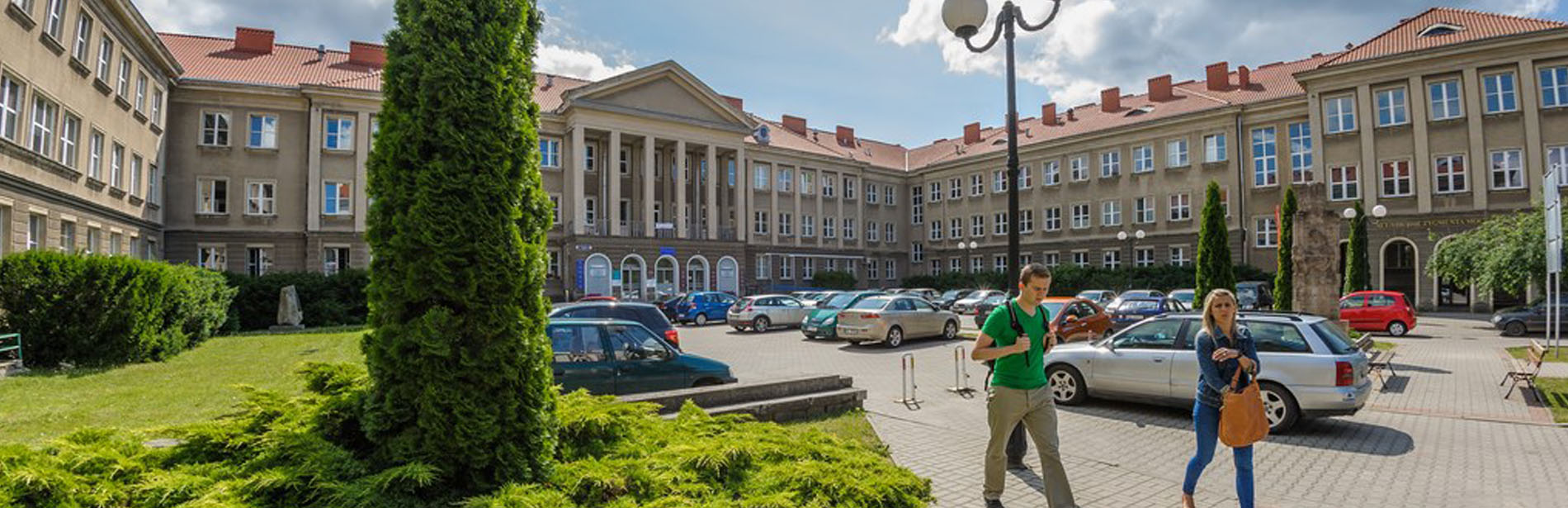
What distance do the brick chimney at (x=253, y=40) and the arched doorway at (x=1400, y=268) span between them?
58.8 m

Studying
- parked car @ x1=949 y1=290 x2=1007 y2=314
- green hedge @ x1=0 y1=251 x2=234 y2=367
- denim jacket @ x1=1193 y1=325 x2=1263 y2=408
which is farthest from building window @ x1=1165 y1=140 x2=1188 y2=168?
green hedge @ x1=0 y1=251 x2=234 y2=367

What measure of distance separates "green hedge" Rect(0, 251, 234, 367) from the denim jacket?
17.3m

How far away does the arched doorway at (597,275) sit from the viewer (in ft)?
130

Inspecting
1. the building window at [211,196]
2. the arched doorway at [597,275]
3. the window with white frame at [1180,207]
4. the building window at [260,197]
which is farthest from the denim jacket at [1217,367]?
the window with white frame at [1180,207]

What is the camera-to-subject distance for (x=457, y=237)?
158 inches

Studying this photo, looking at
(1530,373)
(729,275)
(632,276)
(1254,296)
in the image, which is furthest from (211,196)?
(1254,296)

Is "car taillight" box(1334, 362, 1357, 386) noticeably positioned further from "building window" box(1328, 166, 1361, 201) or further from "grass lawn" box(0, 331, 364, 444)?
"building window" box(1328, 166, 1361, 201)

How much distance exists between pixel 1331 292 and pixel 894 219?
43454 millimetres

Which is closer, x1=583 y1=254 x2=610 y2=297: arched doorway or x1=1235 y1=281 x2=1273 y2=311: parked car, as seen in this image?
x1=1235 y1=281 x2=1273 y2=311: parked car

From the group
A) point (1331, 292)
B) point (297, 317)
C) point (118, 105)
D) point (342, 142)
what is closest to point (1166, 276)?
point (1331, 292)

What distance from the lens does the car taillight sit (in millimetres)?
8102

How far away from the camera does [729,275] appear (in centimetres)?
4591

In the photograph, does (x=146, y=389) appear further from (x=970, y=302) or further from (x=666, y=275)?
(x=666, y=275)

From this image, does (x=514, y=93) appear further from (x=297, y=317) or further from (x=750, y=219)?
(x=750, y=219)
